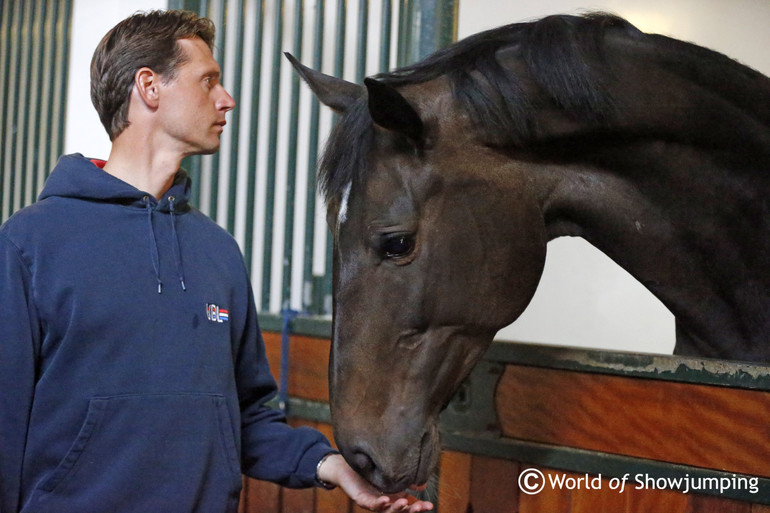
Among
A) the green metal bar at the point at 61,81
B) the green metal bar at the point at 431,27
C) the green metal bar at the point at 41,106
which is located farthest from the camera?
the green metal bar at the point at 41,106

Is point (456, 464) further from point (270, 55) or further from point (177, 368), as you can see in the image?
point (270, 55)

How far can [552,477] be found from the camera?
4.48 ft

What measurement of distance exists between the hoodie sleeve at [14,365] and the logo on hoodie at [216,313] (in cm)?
24

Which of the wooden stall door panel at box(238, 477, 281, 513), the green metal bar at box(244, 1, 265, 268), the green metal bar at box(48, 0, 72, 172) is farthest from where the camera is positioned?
the green metal bar at box(48, 0, 72, 172)

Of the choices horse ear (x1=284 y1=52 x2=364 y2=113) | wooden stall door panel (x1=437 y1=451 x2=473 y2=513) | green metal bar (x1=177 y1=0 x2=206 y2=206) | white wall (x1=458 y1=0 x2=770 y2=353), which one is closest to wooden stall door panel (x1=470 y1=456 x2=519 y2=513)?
wooden stall door panel (x1=437 y1=451 x2=473 y2=513)

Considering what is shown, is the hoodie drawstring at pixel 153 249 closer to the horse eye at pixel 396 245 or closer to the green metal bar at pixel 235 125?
the horse eye at pixel 396 245

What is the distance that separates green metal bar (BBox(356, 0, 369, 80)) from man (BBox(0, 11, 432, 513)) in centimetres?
61

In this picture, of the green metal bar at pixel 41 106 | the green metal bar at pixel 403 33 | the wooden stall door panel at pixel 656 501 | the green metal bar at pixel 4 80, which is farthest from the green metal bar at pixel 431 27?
the green metal bar at pixel 4 80

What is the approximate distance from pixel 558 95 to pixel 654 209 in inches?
9.0

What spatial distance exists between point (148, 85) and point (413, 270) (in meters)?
0.49

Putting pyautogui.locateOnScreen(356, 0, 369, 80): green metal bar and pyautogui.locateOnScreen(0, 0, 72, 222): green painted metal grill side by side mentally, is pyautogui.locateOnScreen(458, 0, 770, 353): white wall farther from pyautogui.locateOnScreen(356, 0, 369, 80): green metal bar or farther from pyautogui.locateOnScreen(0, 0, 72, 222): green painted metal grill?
pyautogui.locateOnScreen(0, 0, 72, 222): green painted metal grill

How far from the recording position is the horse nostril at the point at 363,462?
43.2 inches

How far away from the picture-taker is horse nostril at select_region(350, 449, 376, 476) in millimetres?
1097

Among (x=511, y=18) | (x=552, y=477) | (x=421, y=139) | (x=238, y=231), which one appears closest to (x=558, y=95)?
(x=421, y=139)
